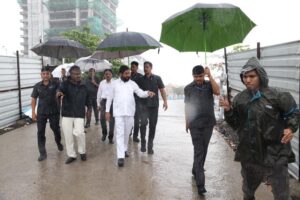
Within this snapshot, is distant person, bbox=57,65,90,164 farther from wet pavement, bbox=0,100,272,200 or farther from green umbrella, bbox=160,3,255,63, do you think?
green umbrella, bbox=160,3,255,63

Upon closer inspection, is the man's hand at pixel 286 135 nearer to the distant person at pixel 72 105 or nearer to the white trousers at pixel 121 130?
the white trousers at pixel 121 130

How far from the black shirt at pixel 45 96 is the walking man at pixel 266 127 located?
449 centimetres

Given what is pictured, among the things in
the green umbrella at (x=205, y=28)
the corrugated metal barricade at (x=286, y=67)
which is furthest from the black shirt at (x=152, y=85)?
the green umbrella at (x=205, y=28)

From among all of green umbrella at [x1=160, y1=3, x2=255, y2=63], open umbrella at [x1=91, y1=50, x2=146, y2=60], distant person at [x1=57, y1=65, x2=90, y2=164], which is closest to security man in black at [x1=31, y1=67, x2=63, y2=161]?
distant person at [x1=57, y1=65, x2=90, y2=164]

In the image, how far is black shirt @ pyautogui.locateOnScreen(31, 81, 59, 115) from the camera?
289 inches

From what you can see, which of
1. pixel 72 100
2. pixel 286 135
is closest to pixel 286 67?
pixel 286 135

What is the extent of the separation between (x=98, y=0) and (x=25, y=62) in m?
98.7

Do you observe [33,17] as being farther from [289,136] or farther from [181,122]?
[289,136]

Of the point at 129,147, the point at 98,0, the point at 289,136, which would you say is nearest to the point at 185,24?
the point at 289,136

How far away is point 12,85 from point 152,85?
21.5 ft

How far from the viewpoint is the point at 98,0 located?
108 meters

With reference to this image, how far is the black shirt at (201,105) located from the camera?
5391 millimetres

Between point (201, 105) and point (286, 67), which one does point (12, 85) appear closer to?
point (201, 105)

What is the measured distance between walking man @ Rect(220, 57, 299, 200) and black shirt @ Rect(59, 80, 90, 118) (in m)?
3.88
